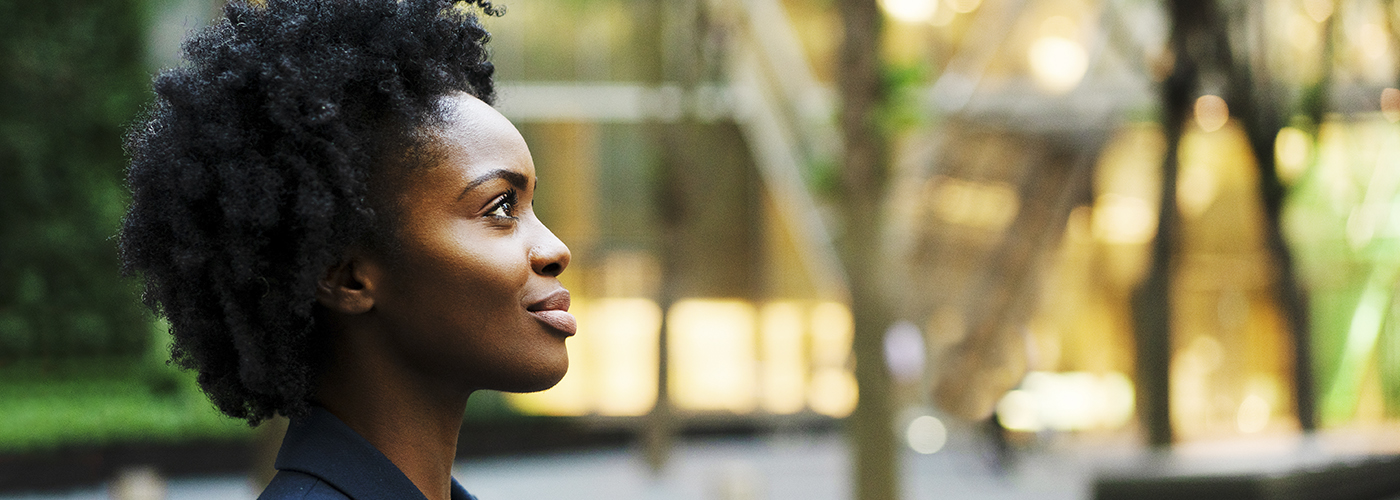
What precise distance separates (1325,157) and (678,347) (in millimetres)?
9662

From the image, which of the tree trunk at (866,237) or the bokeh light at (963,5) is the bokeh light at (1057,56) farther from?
the tree trunk at (866,237)

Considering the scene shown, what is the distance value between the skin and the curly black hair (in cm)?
4

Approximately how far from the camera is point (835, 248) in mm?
15516

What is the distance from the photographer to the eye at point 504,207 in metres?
1.49

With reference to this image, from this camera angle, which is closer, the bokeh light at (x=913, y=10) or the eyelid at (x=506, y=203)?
the eyelid at (x=506, y=203)

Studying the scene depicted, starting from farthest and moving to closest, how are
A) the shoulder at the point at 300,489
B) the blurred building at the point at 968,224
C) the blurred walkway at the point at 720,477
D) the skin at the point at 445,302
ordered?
1. the blurred building at the point at 968,224
2. the blurred walkway at the point at 720,477
3. the skin at the point at 445,302
4. the shoulder at the point at 300,489

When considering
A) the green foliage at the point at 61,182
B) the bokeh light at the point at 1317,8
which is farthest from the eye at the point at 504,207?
the green foliage at the point at 61,182

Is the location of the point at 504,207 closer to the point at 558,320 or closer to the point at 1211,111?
the point at 558,320

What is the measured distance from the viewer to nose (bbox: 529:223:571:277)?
1.51 meters

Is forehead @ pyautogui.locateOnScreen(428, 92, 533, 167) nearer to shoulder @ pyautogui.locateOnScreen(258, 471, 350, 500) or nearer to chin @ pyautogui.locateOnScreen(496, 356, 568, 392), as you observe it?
chin @ pyautogui.locateOnScreen(496, 356, 568, 392)

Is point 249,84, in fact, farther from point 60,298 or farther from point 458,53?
point 60,298

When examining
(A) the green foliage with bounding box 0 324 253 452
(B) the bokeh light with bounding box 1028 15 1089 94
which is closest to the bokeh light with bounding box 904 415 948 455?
(B) the bokeh light with bounding box 1028 15 1089 94

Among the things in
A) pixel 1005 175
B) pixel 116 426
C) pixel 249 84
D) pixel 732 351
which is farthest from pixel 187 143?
pixel 732 351

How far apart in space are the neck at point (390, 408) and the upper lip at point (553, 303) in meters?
0.17
